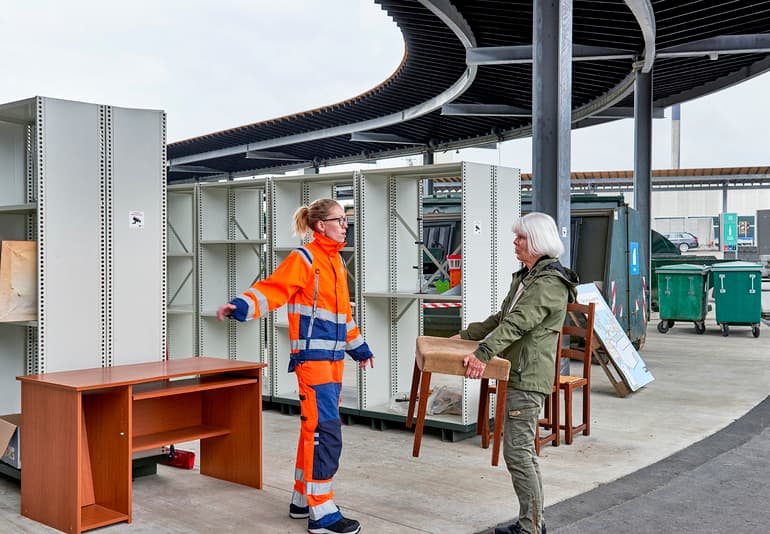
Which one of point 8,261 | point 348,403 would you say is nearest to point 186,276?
point 348,403

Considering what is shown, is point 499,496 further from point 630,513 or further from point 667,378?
point 667,378

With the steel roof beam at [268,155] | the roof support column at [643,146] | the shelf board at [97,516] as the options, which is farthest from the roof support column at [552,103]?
the steel roof beam at [268,155]

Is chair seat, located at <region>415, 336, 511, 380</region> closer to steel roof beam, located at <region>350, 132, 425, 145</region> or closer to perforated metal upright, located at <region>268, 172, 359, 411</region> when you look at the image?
perforated metal upright, located at <region>268, 172, 359, 411</region>

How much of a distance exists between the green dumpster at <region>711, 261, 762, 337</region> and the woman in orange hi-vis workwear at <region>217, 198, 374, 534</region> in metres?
12.1

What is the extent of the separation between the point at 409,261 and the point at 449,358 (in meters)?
3.33

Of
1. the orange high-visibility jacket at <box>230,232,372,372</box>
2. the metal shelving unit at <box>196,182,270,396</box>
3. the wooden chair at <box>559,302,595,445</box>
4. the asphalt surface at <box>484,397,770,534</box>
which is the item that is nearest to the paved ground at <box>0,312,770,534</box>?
the asphalt surface at <box>484,397,770,534</box>

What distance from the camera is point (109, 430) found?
15.9ft

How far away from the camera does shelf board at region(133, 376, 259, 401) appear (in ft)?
15.9

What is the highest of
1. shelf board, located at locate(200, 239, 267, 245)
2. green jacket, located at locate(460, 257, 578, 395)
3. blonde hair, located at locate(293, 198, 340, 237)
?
blonde hair, located at locate(293, 198, 340, 237)

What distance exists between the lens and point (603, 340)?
9.05 metres

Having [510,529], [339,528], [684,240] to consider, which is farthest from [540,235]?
[684,240]

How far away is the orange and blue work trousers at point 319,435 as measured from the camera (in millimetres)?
4551

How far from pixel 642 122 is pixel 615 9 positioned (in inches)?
214

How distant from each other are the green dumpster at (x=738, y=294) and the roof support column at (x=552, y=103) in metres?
6.98
